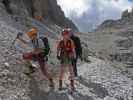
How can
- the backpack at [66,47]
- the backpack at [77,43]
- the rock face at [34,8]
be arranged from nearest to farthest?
the backpack at [66,47], the backpack at [77,43], the rock face at [34,8]

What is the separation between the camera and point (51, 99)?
16.5 m

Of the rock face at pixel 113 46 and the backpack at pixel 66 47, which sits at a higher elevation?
the rock face at pixel 113 46

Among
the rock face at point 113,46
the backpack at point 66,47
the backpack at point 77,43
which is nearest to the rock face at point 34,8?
the rock face at point 113,46

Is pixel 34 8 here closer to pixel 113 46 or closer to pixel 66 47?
pixel 113 46

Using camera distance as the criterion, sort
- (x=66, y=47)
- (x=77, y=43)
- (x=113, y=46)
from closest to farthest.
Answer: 1. (x=66, y=47)
2. (x=77, y=43)
3. (x=113, y=46)

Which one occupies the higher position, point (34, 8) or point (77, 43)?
point (34, 8)

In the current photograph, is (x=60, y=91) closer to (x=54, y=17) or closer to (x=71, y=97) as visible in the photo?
(x=71, y=97)

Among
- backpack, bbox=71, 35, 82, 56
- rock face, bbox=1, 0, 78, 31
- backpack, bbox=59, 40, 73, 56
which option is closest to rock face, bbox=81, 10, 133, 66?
rock face, bbox=1, 0, 78, 31

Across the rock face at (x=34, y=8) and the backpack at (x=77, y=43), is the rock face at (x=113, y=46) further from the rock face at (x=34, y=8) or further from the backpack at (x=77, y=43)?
the backpack at (x=77, y=43)

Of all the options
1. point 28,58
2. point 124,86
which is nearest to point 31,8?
point 124,86

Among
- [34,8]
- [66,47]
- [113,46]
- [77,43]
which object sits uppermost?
[34,8]

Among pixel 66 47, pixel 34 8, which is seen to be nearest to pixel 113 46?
pixel 34 8

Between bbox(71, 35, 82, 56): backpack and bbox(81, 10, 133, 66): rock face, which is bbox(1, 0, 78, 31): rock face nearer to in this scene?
bbox(81, 10, 133, 66): rock face

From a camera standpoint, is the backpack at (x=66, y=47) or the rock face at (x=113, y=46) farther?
the rock face at (x=113, y=46)
